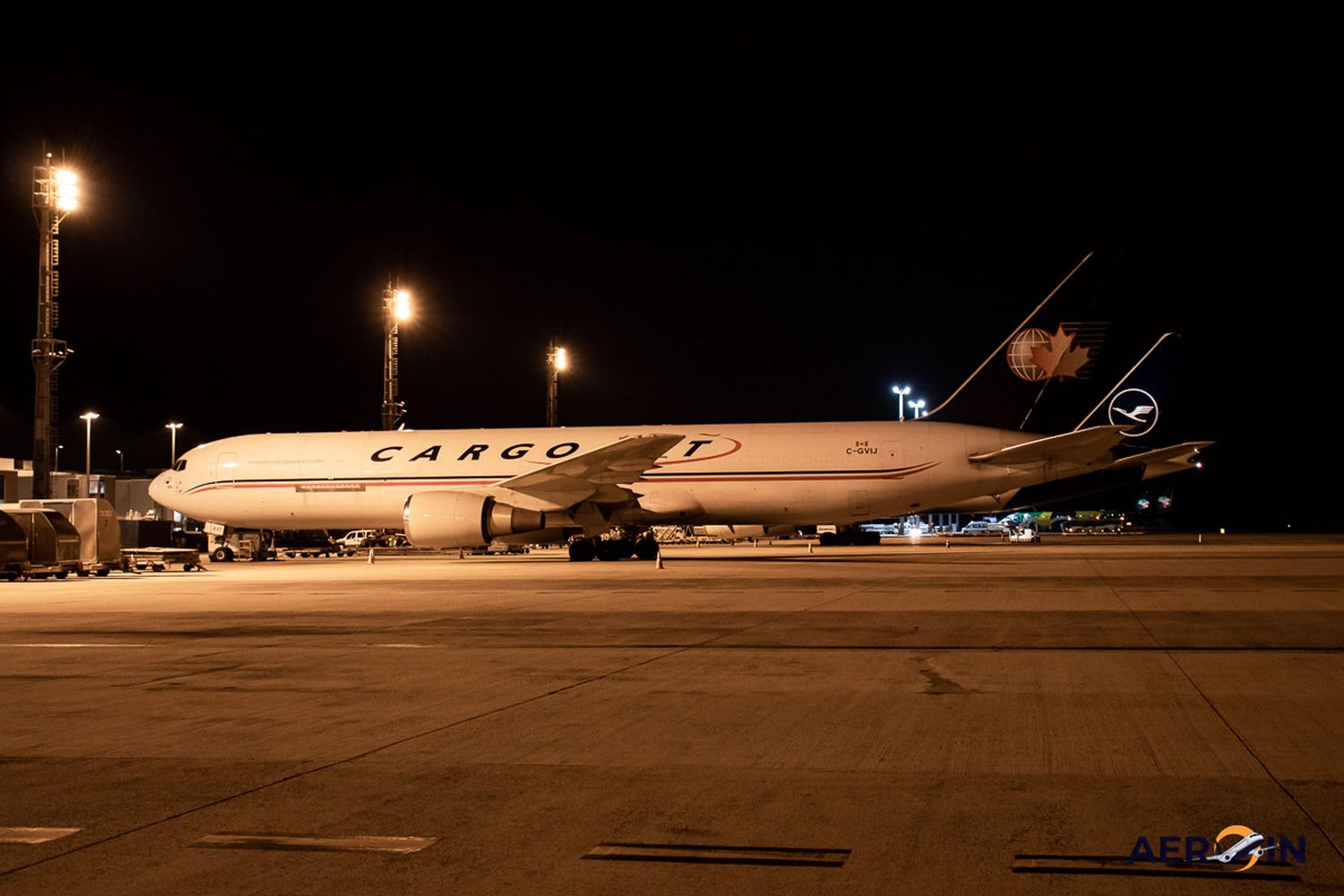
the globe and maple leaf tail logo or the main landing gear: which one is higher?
the globe and maple leaf tail logo

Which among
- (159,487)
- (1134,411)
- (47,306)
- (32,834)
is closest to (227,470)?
(159,487)

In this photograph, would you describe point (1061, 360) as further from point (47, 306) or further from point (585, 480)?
point (47, 306)

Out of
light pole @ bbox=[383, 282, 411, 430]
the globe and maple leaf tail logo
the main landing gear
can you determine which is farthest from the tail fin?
light pole @ bbox=[383, 282, 411, 430]

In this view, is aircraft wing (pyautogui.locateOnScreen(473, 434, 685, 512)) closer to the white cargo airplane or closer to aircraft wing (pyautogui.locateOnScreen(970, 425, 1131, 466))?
the white cargo airplane

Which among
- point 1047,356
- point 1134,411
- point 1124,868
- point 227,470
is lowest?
point 1124,868

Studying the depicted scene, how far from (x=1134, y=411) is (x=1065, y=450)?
19.1 ft

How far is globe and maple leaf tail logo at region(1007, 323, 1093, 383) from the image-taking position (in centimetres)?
3644

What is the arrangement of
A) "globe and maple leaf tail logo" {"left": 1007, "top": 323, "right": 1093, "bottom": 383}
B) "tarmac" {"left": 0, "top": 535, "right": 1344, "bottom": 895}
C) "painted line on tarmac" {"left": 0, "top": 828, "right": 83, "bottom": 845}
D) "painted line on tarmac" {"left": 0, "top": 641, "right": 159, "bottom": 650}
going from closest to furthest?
1. "tarmac" {"left": 0, "top": 535, "right": 1344, "bottom": 895}
2. "painted line on tarmac" {"left": 0, "top": 828, "right": 83, "bottom": 845}
3. "painted line on tarmac" {"left": 0, "top": 641, "right": 159, "bottom": 650}
4. "globe and maple leaf tail logo" {"left": 1007, "top": 323, "right": 1093, "bottom": 383}

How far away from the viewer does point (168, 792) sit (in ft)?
20.1

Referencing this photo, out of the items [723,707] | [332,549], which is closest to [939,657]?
[723,707]

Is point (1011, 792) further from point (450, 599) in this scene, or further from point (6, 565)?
point (6, 565)

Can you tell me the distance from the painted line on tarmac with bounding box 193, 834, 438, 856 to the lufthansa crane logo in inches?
1366

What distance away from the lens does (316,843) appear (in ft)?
16.9

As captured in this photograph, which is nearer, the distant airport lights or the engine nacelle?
the distant airport lights
